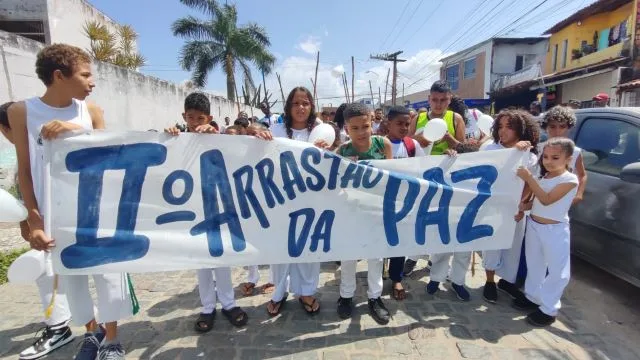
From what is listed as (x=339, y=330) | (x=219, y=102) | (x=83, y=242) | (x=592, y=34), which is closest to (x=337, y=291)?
(x=339, y=330)

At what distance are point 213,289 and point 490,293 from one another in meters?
2.34

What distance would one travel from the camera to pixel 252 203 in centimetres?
246

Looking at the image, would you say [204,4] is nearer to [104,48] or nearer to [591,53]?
[104,48]

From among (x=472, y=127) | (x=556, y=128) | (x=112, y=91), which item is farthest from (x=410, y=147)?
(x=112, y=91)

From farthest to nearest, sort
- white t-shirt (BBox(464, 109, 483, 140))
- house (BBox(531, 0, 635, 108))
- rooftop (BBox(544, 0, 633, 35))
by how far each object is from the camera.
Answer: rooftop (BBox(544, 0, 633, 35)) → house (BBox(531, 0, 635, 108)) → white t-shirt (BBox(464, 109, 483, 140))

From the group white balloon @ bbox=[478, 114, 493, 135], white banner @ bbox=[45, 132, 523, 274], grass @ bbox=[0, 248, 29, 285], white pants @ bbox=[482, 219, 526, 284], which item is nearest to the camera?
white banner @ bbox=[45, 132, 523, 274]

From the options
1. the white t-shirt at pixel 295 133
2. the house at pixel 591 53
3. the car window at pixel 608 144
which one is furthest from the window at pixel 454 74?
the white t-shirt at pixel 295 133

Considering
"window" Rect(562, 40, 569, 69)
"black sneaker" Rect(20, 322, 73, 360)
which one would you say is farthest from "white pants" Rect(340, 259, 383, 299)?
"window" Rect(562, 40, 569, 69)

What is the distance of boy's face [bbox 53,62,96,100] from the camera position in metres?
2.07

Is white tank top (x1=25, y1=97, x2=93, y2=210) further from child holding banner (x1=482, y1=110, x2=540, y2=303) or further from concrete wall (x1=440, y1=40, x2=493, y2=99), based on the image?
concrete wall (x1=440, y1=40, x2=493, y2=99)

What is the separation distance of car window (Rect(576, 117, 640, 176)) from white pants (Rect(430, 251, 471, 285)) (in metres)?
1.52

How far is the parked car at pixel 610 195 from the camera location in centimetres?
281

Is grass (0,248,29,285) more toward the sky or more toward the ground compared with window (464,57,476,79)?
more toward the ground

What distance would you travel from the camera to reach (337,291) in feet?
11.1
